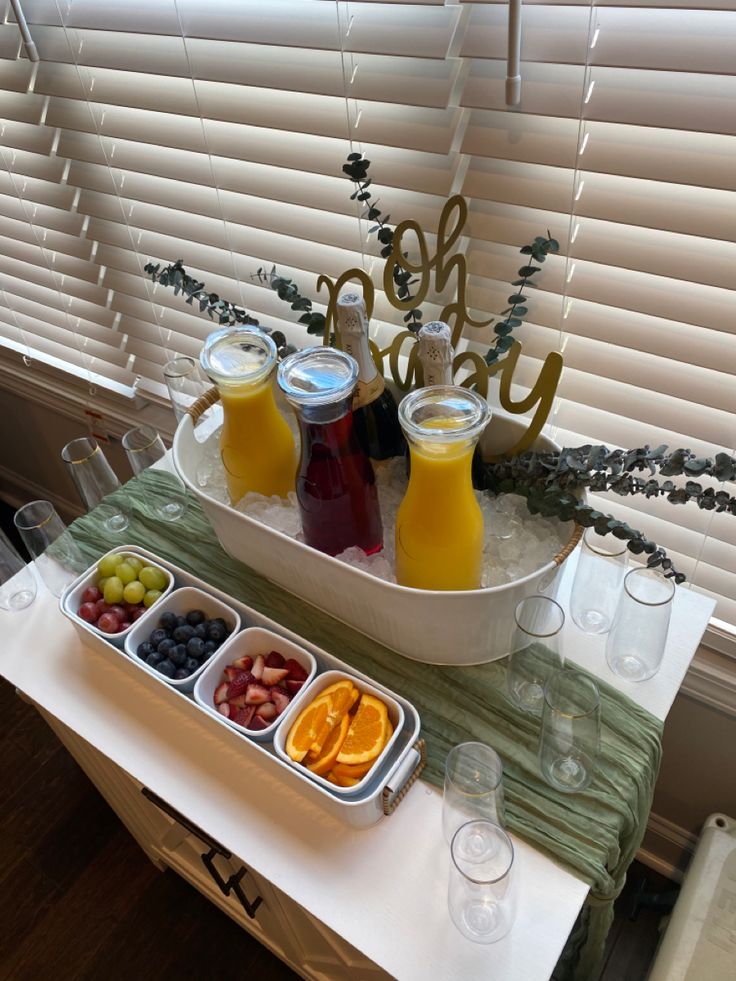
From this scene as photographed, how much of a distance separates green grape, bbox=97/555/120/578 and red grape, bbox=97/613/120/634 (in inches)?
2.5

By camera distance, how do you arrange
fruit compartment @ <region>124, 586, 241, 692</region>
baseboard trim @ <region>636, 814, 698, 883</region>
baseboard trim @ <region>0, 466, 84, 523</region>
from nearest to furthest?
fruit compartment @ <region>124, 586, 241, 692</region>
baseboard trim @ <region>636, 814, 698, 883</region>
baseboard trim @ <region>0, 466, 84, 523</region>

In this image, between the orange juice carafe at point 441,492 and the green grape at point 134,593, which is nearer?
the orange juice carafe at point 441,492

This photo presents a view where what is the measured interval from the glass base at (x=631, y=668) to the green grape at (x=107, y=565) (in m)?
0.63

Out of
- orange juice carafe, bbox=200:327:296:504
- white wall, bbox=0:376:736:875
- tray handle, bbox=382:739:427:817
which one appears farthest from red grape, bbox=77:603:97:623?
white wall, bbox=0:376:736:875

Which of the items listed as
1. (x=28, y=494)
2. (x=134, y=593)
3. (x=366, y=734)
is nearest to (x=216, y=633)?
(x=134, y=593)

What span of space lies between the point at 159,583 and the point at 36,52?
0.86m

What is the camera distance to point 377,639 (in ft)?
3.11

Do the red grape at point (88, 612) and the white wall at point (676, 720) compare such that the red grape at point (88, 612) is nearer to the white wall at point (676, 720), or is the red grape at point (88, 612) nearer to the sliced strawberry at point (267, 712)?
the sliced strawberry at point (267, 712)

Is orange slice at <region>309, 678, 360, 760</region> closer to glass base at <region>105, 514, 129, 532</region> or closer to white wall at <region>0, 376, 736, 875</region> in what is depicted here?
glass base at <region>105, 514, 129, 532</region>

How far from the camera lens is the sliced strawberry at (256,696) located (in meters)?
0.88

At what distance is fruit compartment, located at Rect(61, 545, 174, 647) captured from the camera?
98 cm

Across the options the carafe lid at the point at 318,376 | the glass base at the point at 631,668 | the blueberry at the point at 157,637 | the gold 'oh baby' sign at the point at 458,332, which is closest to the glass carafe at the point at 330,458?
the carafe lid at the point at 318,376

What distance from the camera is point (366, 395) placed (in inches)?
36.3

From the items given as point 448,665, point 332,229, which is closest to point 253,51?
point 332,229
